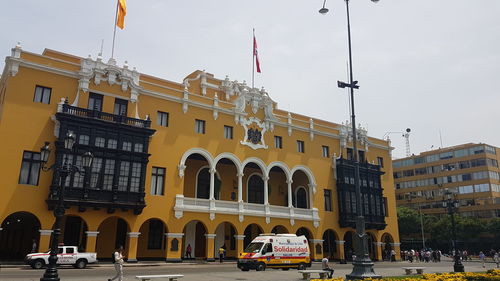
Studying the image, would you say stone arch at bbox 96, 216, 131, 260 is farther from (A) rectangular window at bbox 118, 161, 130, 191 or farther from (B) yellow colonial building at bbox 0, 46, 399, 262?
(A) rectangular window at bbox 118, 161, 130, 191

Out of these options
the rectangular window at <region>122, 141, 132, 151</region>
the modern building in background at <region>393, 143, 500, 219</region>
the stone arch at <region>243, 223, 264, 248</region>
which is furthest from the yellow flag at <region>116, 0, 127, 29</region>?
the modern building in background at <region>393, 143, 500, 219</region>

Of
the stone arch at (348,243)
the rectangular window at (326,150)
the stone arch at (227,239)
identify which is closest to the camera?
the stone arch at (227,239)

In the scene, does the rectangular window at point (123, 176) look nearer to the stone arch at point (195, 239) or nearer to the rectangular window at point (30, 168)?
the rectangular window at point (30, 168)

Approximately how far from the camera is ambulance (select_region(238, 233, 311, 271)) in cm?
2753

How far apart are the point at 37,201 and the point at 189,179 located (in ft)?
45.3

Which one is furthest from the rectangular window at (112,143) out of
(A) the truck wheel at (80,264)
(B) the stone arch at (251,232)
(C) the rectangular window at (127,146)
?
(B) the stone arch at (251,232)

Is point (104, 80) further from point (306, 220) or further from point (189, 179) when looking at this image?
point (306, 220)

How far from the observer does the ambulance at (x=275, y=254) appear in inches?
1084

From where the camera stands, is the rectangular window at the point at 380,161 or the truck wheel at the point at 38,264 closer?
the truck wheel at the point at 38,264

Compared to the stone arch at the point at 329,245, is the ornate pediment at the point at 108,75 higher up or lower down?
higher up

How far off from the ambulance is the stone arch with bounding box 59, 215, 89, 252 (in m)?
13.5

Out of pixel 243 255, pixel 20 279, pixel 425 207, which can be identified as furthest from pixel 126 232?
pixel 425 207

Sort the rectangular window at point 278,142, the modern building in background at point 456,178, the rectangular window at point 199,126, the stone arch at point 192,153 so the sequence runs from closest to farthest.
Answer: the stone arch at point 192,153 → the rectangular window at point 199,126 → the rectangular window at point 278,142 → the modern building in background at point 456,178

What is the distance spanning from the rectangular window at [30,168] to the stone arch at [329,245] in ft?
103
